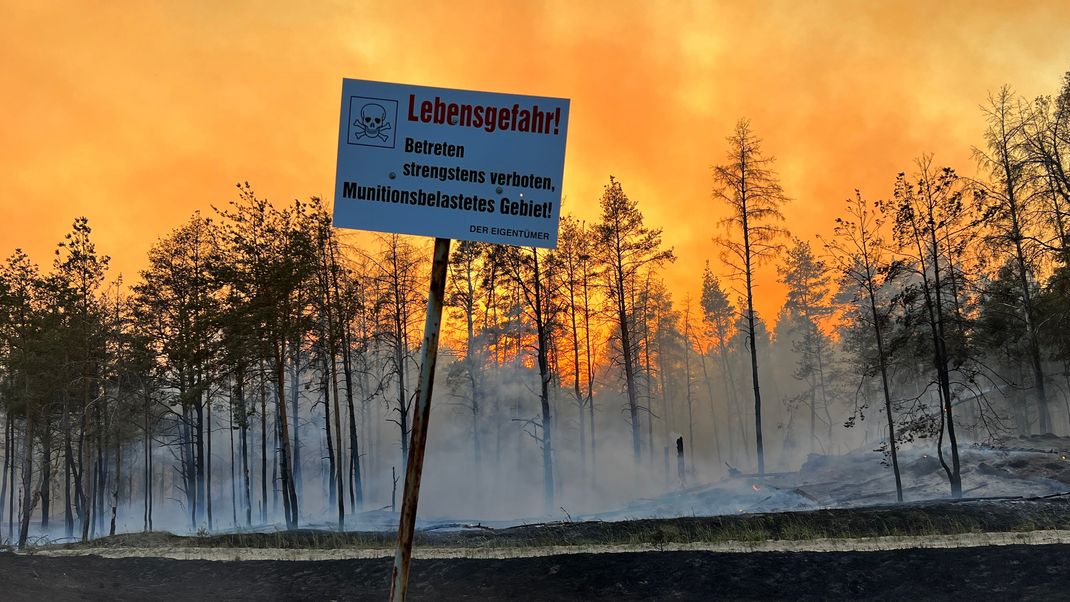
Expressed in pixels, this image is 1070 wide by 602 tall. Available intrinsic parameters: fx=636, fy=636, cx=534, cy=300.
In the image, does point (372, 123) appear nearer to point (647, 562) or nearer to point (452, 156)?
point (452, 156)

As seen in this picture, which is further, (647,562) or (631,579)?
(647,562)

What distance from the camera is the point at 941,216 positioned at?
2302 cm

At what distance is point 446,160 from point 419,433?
5.55 feet

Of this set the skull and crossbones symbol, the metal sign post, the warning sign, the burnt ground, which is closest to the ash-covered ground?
the burnt ground

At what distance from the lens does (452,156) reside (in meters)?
3.94

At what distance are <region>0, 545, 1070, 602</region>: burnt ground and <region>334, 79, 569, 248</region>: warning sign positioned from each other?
7.13 meters

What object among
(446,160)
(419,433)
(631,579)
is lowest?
(631,579)

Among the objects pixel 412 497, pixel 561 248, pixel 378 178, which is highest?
pixel 561 248

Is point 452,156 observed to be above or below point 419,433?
above

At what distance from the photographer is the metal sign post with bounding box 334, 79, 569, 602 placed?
154 inches

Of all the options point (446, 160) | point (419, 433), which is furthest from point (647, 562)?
point (446, 160)

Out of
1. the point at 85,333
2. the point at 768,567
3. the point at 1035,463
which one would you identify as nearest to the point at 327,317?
the point at 85,333

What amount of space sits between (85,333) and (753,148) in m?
33.5

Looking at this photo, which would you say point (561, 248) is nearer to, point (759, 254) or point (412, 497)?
point (759, 254)
